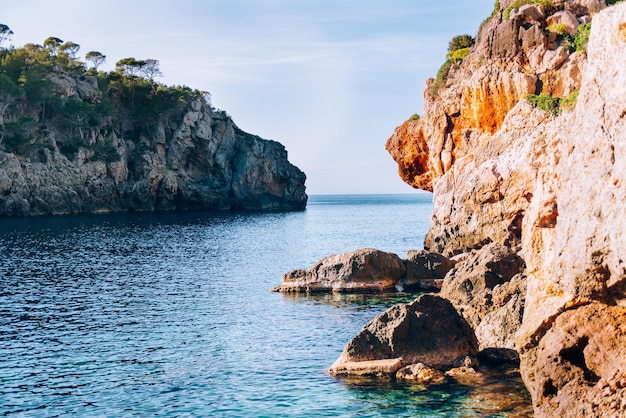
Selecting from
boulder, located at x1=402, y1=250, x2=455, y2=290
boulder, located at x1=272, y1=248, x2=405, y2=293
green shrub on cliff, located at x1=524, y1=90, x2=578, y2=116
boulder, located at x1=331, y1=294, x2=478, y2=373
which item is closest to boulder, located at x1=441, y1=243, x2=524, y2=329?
boulder, located at x1=331, y1=294, x2=478, y2=373

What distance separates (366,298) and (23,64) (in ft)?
368

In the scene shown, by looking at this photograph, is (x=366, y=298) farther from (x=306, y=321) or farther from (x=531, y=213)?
(x=531, y=213)

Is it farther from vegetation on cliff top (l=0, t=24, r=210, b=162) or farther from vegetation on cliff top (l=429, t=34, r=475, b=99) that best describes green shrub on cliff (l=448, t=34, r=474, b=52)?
vegetation on cliff top (l=0, t=24, r=210, b=162)

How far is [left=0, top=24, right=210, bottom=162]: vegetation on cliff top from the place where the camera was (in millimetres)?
125062

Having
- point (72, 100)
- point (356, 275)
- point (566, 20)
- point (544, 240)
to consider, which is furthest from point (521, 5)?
point (72, 100)

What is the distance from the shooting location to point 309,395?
80.1 ft

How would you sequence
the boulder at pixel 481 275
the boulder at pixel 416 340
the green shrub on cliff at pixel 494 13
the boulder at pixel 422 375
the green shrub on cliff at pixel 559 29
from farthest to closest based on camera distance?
the green shrub on cliff at pixel 494 13 → the green shrub on cliff at pixel 559 29 → the boulder at pixel 481 275 → the boulder at pixel 416 340 → the boulder at pixel 422 375

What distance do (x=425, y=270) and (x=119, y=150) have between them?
111246 millimetres

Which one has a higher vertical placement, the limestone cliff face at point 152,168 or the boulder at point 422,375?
the limestone cliff face at point 152,168

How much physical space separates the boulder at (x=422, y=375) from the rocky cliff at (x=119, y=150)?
104m

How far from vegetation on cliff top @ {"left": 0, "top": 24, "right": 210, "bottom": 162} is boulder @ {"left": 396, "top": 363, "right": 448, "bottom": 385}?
112 m

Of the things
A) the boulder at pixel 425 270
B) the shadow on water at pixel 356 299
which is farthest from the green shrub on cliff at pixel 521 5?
the shadow on water at pixel 356 299

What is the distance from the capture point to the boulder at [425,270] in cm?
4603

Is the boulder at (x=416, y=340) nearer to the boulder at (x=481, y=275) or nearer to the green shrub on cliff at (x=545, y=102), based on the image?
the boulder at (x=481, y=275)
